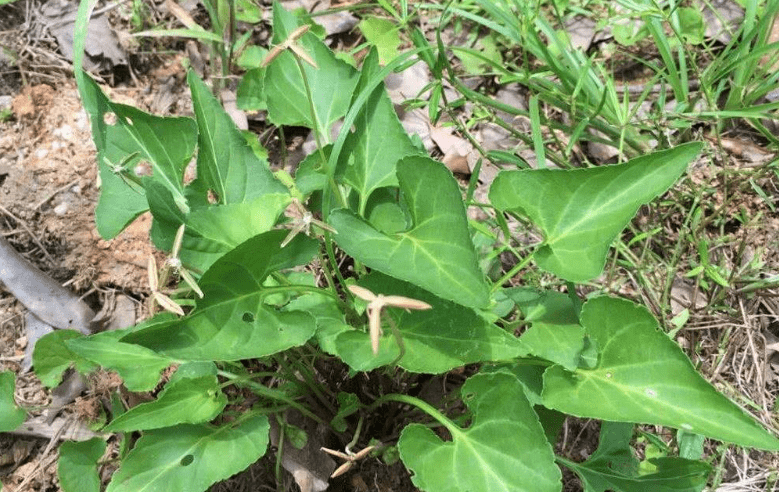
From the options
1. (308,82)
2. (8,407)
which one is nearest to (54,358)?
(8,407)

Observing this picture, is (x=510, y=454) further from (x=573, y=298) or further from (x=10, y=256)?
(x=10, y=256)

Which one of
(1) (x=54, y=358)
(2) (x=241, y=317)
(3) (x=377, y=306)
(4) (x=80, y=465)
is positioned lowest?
(4) (x=80, y=465)

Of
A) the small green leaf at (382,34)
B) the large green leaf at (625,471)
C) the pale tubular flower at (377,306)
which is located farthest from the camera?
the small green leaf at (382,34)

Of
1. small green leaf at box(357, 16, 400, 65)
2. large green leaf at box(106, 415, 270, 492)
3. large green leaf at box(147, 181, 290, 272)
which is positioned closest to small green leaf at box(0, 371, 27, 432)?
large green leaf at box(106, 415, 270, 492)

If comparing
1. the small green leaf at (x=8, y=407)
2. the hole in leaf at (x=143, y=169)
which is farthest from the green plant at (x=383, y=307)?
the hole in leaf at (x=143, y=169)

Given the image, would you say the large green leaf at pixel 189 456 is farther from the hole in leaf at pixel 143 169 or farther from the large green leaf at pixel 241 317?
the hole in leaf at pixel 143 169

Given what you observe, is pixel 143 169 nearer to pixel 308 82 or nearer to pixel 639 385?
pixel 308 82
